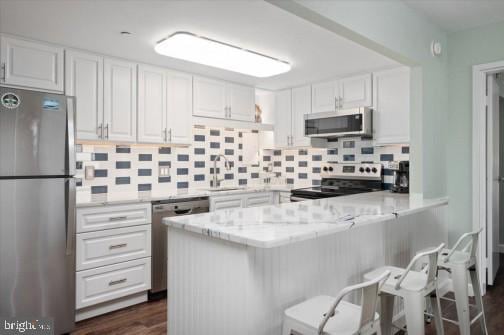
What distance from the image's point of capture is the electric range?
3687mm

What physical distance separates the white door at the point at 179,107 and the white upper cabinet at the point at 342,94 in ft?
4.78

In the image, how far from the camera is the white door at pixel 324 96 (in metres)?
3.90

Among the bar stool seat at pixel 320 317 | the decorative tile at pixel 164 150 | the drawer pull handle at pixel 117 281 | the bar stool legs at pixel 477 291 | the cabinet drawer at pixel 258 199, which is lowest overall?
the drawer pull handle at pixel 117 281

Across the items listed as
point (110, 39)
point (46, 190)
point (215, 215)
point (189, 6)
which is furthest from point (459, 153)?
point (46, 190)

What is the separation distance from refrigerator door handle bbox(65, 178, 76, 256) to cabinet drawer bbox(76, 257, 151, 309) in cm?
33

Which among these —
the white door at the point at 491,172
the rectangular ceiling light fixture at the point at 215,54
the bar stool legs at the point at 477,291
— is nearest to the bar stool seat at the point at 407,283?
the bar stool legs at the point at 477,291

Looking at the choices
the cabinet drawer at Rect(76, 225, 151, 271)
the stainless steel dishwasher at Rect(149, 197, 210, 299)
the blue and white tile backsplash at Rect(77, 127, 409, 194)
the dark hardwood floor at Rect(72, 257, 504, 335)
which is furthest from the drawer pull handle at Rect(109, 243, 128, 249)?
the blue and white tile backsplash at Rect(77, 127, 409, 194)

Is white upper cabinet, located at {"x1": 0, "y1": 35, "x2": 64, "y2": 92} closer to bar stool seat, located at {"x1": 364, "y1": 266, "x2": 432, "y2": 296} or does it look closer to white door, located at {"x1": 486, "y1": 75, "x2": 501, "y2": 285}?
bar stool seat, located at {"x1": 364, "y1": 266, "x2": 432, "y2": 296}

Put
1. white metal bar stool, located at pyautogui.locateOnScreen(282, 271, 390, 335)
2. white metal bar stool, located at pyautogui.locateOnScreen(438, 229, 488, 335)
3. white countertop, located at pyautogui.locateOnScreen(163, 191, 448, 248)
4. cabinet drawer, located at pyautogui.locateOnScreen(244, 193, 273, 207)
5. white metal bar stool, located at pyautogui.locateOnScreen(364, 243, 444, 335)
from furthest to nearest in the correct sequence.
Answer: cabinet drawer, located at pyautogui.locateOnScreen(244, 193, 273, 207), white metal bar stool, located at pyautogui.locateOnScreen(438, 229, 488, 335), white metal bar stool, located at pyautogui.locateOnScreen(364, 243, 444, 335), white countertop, located at pyautogui.locateOnScreen(163, 191, 448, 248), white metal bar stool, located at pyautogui.locateOnScreen(282, 271, 390, 335)

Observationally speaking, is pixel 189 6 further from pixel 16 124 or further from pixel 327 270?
pixel 327 270

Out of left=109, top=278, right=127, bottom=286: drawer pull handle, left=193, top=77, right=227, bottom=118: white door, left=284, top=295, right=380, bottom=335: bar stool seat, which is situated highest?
left=193, top=77, right=227, bottom=118: white door

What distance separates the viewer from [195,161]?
13.3 ft

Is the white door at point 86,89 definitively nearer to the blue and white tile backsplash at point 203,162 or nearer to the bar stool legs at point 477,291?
the blue and white tile backsplash at point 203,162

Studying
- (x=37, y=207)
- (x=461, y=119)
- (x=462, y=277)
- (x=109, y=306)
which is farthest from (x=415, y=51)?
(x=109, y=306)
